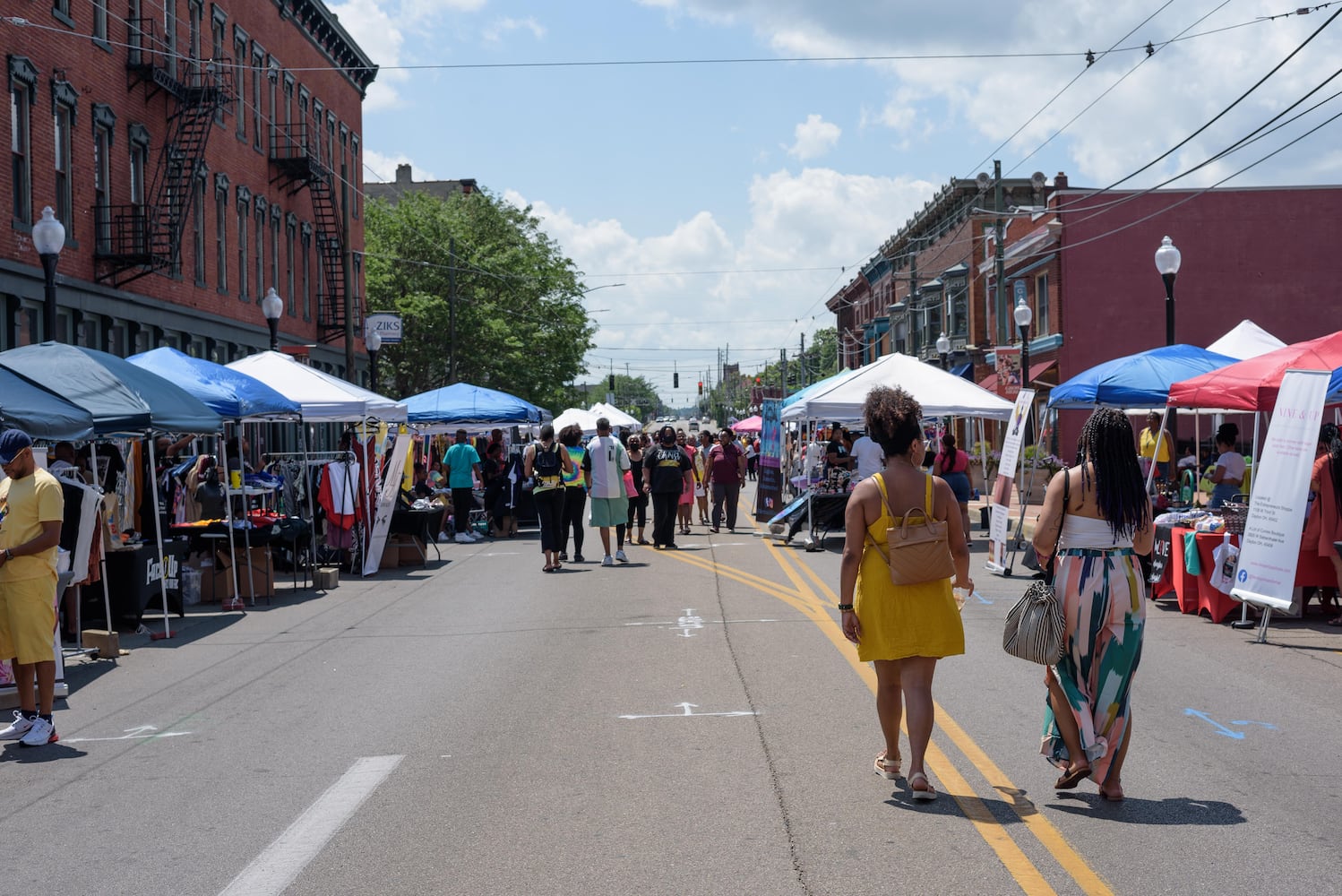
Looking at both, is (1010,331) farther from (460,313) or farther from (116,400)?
(116,400)

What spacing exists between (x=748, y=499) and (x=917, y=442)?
3434 centimetres

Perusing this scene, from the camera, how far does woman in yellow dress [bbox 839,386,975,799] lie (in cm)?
645

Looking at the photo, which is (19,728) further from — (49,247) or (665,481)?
(665,481)

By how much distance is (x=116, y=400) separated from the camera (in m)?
12.5

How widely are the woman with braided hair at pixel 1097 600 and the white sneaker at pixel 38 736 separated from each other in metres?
5.89

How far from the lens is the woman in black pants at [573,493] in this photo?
18.6 m

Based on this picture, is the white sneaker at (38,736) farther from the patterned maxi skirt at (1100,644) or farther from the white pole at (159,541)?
the patterned maxi skirt at (1100,644)

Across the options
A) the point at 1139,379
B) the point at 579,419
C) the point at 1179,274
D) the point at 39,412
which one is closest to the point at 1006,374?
the point at 1179,274

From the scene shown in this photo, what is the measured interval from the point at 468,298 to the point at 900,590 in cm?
5275

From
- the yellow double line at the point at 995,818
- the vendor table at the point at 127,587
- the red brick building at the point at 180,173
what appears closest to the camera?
the yellow double line at the point at 995,818

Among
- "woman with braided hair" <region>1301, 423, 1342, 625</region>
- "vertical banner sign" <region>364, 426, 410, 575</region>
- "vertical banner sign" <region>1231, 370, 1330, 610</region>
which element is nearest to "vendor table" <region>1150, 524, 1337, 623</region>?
"woman with braided hair" <region>1301, 423, 1342, 625</region>

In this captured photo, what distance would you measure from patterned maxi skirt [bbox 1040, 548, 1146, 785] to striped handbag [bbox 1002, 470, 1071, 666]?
0.07 metres

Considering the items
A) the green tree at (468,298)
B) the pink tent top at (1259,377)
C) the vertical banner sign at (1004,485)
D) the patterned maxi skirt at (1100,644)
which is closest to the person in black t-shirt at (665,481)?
the vertical banner sign at (1004,485)

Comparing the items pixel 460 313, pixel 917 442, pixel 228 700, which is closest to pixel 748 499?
pixel 460 313
